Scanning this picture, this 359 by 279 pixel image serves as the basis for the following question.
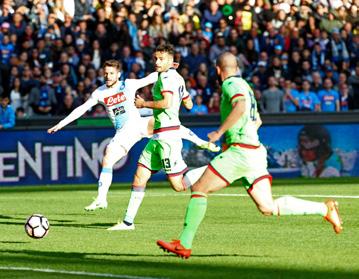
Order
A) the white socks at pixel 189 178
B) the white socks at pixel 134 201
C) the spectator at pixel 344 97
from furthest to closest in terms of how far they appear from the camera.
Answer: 1. the spectator at pixel 344 97
2. the white socks at pixel 189 178
3. the white socks at pixel 134 201

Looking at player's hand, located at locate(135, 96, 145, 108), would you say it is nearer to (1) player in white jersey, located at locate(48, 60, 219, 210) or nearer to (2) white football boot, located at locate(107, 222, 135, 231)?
(2) white football boot, located at locate(107, 222, 135, 231)

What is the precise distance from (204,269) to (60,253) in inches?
89.1

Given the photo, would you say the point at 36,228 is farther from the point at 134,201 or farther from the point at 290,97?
the point at 290,97

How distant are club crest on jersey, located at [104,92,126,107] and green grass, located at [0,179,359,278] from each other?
1.81m

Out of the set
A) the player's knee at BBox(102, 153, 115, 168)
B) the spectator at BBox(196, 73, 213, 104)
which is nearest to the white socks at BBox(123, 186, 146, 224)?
the player's knee at BBox(102, 153, 115, 168)

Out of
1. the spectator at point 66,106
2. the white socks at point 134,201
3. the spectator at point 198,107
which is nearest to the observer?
the white socks at point 134,201

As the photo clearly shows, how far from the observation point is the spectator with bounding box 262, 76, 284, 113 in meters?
31.4

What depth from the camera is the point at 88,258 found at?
12.7 meters

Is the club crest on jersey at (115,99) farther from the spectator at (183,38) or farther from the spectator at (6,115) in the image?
the spectator at (183,38)

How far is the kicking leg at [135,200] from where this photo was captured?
1633 centimetres

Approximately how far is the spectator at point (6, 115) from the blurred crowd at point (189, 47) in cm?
5

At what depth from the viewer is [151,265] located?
12000mm

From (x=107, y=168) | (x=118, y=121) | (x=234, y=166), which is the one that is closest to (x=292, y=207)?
(x=234, y=166)

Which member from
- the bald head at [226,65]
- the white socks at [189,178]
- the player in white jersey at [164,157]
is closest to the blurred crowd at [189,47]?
the player in white jersey at [164,157]
